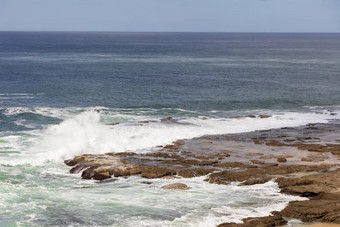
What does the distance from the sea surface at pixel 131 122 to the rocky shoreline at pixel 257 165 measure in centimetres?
111

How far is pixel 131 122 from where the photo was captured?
53.7 meters

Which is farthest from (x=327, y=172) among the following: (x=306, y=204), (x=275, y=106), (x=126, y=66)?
(x=126, y=66)

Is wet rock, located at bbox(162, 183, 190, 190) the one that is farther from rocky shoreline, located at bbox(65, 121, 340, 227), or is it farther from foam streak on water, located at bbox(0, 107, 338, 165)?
foam streak on water, located at bbox(0, 107, 338, 165)

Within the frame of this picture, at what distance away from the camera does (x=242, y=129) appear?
51.5 metres

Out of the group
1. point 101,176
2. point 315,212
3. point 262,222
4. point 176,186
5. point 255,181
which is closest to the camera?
point 262,222

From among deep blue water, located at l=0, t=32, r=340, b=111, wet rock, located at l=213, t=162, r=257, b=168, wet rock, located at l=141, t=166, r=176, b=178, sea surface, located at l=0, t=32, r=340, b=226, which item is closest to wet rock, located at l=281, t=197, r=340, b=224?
sea surface, located at l=0, t=32, r=340, b=226

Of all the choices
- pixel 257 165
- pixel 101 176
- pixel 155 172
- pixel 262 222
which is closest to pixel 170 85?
pixel 257 165

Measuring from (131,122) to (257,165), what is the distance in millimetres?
20720

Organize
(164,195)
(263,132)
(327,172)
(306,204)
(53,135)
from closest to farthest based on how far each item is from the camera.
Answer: (306,204), (164,195), (327,172), (53,135), (263,132)

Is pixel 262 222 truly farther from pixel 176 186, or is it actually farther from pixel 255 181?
pixel 176 186

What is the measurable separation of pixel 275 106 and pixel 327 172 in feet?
106

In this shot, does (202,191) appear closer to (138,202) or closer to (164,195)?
(164,195)

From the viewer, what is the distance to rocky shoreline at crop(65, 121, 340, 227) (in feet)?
88.3

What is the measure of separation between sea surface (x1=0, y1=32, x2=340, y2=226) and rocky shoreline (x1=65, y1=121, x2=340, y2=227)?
1.11m
